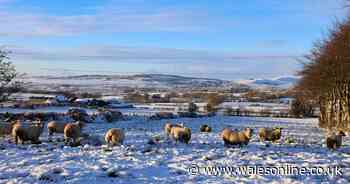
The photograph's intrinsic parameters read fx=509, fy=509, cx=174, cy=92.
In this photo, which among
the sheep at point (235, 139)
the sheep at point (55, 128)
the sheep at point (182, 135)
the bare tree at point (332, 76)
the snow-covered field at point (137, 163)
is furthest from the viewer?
the bare tree at point (332, 76)

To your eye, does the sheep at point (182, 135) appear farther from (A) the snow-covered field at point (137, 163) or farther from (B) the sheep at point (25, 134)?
(B) the sheep at point (25, 134)

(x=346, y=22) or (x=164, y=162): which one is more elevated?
(x=346, y=22)

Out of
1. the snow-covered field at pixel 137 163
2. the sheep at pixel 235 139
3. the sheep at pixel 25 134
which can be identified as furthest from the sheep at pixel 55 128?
the sheep at pixel 235 139

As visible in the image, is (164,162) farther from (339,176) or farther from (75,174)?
(339,176)

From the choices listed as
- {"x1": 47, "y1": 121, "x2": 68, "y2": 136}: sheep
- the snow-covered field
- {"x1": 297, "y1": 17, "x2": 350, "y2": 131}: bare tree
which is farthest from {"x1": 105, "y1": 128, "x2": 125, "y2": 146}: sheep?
{"x1": 297, "y1": 17, "x2": 350, "y2": 131}: bare tree

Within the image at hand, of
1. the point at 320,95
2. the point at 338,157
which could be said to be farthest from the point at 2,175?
the point at 320,95

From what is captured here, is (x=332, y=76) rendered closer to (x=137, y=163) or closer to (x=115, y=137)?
(x=115, y=137)

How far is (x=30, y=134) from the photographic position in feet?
82.0

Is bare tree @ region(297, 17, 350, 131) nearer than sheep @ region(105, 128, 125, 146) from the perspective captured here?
No

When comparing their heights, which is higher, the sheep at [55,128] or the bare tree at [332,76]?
the bare tree at [332,76]

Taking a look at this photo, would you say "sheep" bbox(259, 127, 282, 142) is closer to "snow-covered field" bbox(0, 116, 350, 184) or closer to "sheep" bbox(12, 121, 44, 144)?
"snow-covered field" bbox(0, 116, 350, 184)

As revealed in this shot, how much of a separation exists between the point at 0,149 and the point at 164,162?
799cm

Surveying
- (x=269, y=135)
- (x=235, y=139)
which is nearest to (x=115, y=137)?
(x=235, y=139)

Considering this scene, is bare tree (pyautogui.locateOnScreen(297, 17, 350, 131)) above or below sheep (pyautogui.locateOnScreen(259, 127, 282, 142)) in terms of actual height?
above
